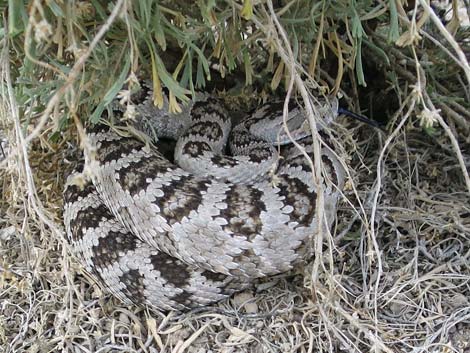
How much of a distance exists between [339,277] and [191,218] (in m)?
0.66

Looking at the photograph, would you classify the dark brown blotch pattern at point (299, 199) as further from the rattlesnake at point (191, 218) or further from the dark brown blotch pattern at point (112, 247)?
the dark brown blotch pattern at point (112, 247)

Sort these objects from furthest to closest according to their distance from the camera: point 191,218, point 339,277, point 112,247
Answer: point 112,247
point 191,218
point 339,277

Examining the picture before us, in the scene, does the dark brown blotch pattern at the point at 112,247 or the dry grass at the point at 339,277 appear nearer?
the dry grass at the point at 339,277

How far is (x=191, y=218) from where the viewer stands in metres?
2.70

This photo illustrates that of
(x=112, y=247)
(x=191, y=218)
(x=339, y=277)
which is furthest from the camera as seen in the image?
(x=112, y=247)

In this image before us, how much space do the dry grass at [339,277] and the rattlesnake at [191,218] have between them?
0.11 m

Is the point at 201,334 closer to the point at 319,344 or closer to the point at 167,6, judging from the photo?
the point at 319,344

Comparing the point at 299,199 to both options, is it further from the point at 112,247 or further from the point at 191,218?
the point at 112,247

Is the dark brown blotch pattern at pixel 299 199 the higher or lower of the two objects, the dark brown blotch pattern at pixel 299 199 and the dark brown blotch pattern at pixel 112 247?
the higher

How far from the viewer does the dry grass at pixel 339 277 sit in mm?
2510

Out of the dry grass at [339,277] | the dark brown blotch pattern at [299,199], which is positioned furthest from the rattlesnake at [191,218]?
the dry grass at [339,277]

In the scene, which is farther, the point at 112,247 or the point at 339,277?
the point at 112,247

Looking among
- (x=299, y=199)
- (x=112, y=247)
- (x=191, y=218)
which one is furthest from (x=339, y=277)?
(x=112, y=247)

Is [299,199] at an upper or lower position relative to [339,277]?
upper
